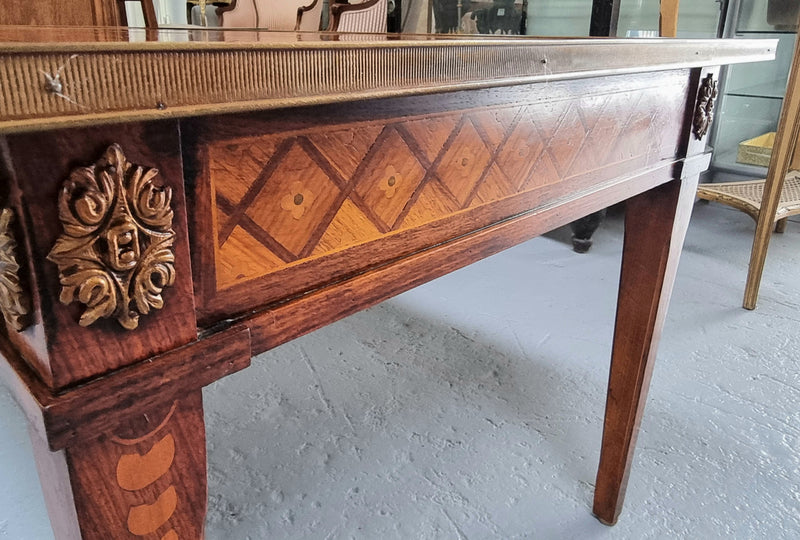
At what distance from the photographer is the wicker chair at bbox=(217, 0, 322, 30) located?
329 centimetres

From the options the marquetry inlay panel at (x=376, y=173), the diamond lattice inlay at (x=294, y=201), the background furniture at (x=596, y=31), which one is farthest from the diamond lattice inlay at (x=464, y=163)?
the background furniture at (x=596, y=31)

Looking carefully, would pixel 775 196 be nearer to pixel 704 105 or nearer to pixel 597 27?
pixel 597 27

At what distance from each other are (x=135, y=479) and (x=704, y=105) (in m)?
0.91

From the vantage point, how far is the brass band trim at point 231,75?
25 centimetres

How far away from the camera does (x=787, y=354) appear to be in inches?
65.4

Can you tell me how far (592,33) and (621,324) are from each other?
1526 mm

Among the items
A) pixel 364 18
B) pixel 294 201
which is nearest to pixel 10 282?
pixel 294 201

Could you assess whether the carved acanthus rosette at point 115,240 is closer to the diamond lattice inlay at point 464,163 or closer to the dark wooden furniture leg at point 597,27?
the diamond lattice inlay at point 464,163

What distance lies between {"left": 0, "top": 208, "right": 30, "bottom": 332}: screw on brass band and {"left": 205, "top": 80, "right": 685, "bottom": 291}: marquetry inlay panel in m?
0.11

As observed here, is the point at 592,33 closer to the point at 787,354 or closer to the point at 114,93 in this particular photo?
the point at 787,354

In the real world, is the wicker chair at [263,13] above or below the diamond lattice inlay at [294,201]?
above

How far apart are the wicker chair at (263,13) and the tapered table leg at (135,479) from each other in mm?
3138

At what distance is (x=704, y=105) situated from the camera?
3.06 feet

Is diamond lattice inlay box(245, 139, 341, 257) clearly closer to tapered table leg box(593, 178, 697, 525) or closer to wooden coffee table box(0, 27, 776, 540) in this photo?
wooden coffee table box(0, 27, 776, 540)
